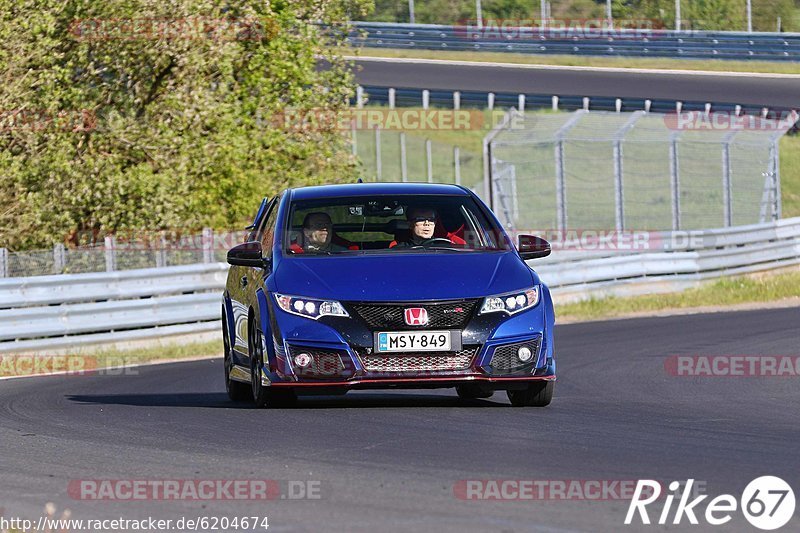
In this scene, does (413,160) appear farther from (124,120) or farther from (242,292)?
(242,292)

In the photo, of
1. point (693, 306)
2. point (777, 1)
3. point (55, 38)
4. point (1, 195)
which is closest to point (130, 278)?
point (1, 195)

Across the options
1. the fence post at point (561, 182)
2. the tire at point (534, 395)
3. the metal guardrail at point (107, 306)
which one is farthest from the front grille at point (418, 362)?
the fence post at point (561, 182)

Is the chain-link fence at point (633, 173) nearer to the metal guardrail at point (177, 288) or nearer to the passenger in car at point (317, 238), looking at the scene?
the metal guardrail at point (177, 288)

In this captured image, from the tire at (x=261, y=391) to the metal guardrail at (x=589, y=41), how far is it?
35522 millimetres

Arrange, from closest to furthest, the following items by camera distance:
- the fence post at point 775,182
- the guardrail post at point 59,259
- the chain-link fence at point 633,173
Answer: the guardrail post at point 59,259 < the chain-link fence at point 633,173 < the fence post at point 775,182

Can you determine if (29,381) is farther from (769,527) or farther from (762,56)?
(762,56)

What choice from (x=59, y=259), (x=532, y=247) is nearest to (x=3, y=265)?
(x=59, y=259)

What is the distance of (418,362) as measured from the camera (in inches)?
386

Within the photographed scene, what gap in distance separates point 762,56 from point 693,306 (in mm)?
24316

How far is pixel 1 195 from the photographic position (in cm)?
2223

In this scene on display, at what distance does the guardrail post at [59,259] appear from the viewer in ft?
65.7

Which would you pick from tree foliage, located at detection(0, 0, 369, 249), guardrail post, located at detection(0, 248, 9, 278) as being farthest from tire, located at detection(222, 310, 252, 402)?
→ tree foliage, located at detection(0, 0, 369, 249)

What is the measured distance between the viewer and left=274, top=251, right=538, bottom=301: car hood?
9805mm

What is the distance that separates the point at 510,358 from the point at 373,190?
191 cm
